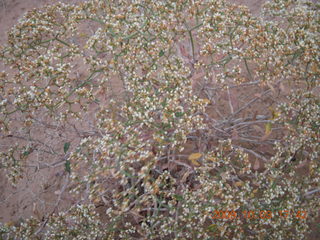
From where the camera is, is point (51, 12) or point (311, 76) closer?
point (311, 76)

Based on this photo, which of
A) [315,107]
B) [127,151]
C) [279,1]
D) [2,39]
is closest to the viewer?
[127,151]

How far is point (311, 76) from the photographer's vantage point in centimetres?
210

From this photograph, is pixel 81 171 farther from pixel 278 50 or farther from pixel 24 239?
pixel 278 50

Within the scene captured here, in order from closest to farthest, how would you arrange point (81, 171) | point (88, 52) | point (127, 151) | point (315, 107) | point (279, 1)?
point (127, 151) → point (315, 107) → point (279, 1) → point (81, 171) → point (88, 52)

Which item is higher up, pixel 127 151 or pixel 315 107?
pixel 127 151

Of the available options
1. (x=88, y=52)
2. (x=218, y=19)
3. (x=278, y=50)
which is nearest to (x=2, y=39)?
(x=88, y=52)

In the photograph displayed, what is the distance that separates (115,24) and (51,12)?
2.53 ft

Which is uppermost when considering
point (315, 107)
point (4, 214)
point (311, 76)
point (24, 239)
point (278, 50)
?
point (278, 50)
